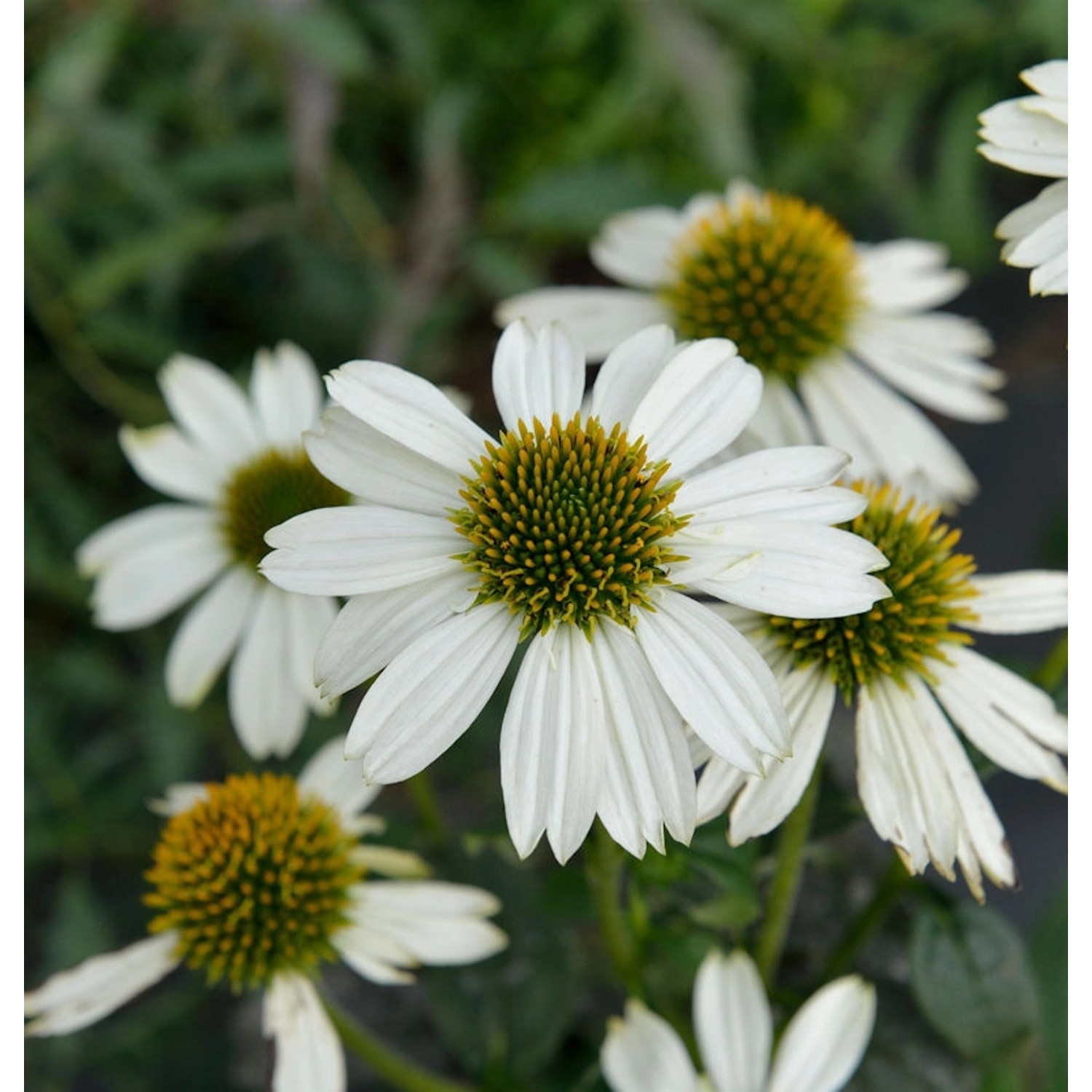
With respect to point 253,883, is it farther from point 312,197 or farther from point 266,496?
point 312,197

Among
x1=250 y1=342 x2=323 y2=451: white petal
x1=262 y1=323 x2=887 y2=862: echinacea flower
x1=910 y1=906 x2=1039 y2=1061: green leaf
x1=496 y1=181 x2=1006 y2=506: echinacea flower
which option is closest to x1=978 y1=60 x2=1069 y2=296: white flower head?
x1=262 y1=323 x2=887 y2=862: echinacea flower

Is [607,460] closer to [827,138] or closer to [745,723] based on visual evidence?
[745,723]

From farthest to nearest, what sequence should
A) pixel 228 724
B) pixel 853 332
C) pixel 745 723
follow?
pixel 228 724, pixel 853 332, pixel 745 723

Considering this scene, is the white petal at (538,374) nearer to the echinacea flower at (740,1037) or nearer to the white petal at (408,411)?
the white petal at (408,411)

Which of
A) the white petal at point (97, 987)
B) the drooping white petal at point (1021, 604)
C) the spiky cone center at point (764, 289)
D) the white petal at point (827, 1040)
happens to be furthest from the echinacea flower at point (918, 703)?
A: the white petal at point (97, 987)

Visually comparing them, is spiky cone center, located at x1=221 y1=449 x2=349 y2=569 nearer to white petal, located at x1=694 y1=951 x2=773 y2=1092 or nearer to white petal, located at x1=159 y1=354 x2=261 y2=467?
white petal, located at x1=159 y1=354 x2=261 y2=467
